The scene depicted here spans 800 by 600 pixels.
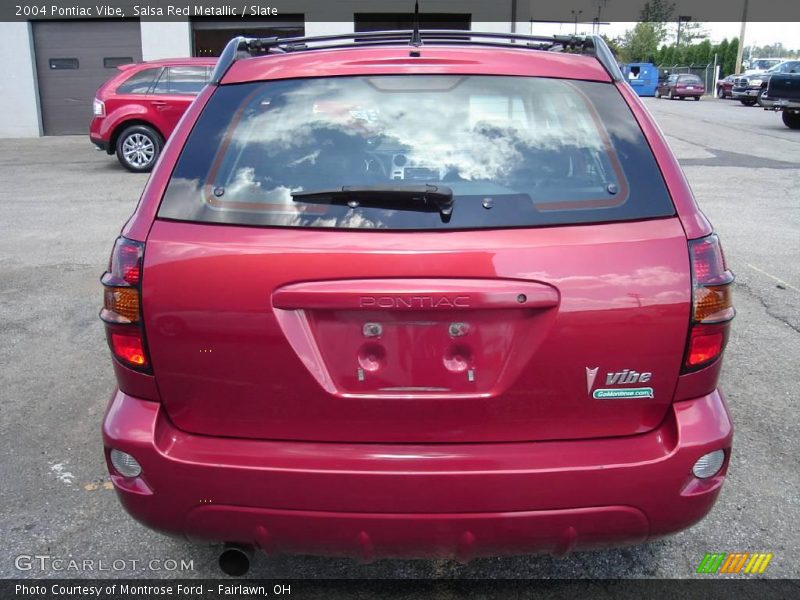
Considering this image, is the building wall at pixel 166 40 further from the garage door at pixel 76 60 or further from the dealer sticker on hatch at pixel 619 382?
the dealer sticker on hatch at pixel 619 382

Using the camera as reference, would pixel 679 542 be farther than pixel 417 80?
Yes

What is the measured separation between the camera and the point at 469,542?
2.01 meters

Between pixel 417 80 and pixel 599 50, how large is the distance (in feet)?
2.41

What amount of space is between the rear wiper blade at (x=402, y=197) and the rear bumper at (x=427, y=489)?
2.19ft

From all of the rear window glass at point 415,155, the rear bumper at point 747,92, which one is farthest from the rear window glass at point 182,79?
the rear bumper at point 747,92

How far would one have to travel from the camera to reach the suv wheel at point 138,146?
12828 millimetres

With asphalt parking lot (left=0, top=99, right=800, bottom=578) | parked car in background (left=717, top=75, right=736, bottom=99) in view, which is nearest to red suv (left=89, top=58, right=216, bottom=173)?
asphalt parking lot (left=0, top=99, right=800, bottom=578)

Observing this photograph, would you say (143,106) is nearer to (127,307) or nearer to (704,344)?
(127,307)

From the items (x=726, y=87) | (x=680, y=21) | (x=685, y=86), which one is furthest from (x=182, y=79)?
(x=680, y=21)

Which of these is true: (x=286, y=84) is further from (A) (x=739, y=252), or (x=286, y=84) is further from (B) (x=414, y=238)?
(A) (x=739, y=252)

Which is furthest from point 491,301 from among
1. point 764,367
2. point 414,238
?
point 764,367

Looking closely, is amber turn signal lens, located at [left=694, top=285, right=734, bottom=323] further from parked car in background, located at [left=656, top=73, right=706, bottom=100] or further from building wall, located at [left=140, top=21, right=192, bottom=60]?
parked car in background, located at [left=656, top=73, right=706, bottom=100]

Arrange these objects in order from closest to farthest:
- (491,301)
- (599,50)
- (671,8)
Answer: (491,301), (599,50), (671,8)

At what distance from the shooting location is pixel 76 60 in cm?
1873
